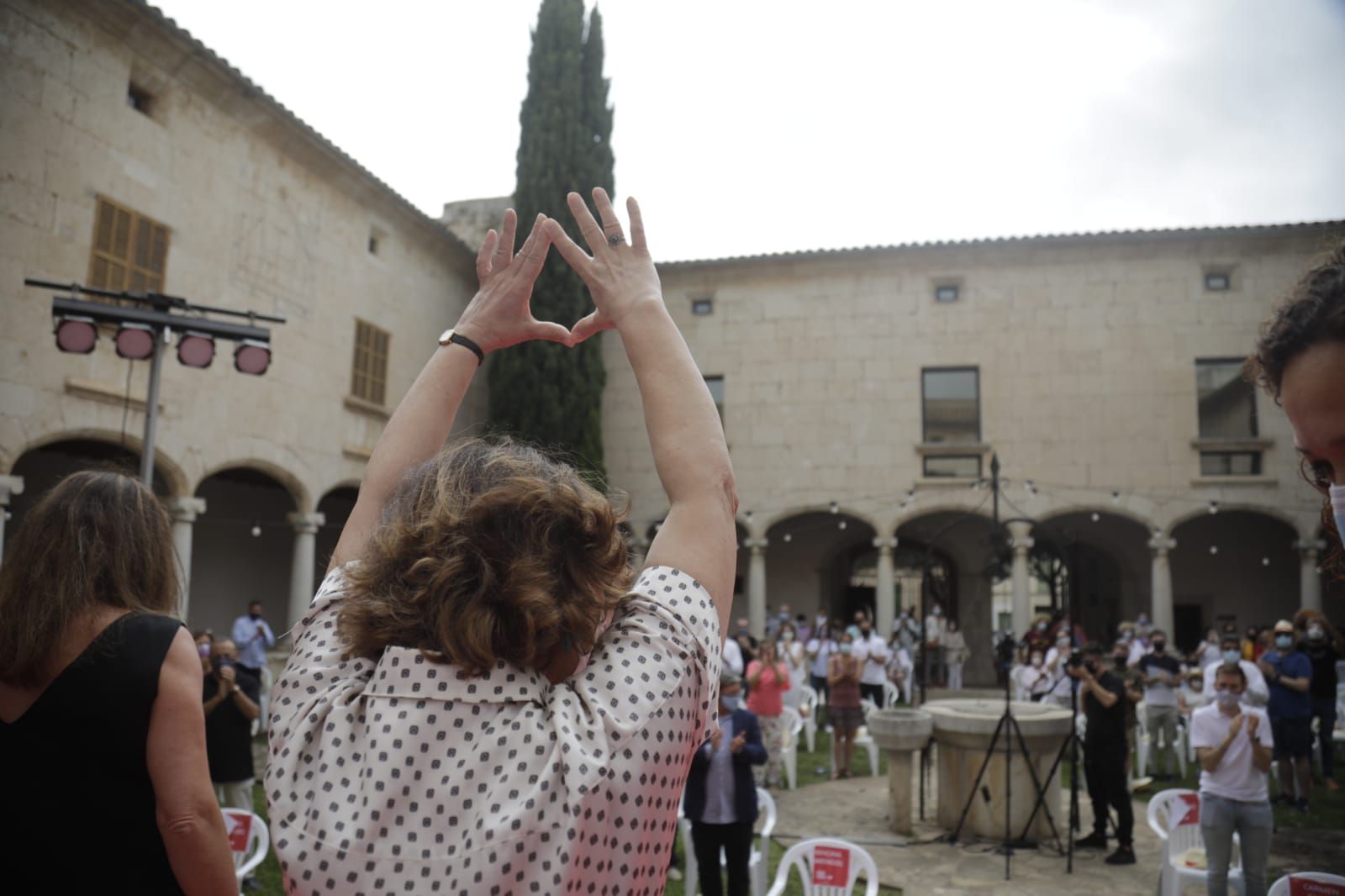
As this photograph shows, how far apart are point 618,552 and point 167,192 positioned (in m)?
12.8

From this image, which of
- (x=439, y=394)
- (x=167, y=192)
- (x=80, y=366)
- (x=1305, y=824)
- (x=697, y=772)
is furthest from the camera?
(x=167, y=192)

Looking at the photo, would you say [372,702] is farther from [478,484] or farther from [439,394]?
[439,394]

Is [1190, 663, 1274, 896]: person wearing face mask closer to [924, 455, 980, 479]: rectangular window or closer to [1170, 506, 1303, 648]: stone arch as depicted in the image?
[924, 455, 980, 479]: rectangular window

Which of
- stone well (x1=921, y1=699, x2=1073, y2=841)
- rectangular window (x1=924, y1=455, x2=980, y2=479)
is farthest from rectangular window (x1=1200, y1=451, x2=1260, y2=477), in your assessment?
stone well (x1=921, y1=699, x2=1073, y2=841)

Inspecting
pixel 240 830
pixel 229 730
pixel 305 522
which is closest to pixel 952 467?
pixel 305 522

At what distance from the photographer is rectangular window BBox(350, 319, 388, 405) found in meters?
15.4

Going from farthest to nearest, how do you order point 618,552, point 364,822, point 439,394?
point 439,394 → point 618,552 → point 364,822

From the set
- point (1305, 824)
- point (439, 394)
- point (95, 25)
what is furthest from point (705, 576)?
point (95, 25)

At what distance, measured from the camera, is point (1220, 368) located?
18.0 meters

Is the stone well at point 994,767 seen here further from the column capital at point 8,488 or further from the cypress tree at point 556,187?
the cypress tree at point 556,187

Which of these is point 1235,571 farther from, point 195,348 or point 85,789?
point 85,789

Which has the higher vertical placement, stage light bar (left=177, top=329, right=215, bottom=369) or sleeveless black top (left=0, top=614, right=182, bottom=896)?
stage light bar (left=177, top=329, right=215, bottom=369)

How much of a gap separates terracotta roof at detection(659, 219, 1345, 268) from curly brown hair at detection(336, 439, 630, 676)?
735 inches

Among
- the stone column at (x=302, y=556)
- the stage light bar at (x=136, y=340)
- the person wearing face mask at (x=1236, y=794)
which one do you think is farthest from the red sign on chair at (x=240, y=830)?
the stone column at (x=302, y=556)
